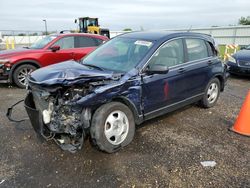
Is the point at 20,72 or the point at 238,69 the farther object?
the point at 238,69

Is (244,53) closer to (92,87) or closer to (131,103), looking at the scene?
(131,103)

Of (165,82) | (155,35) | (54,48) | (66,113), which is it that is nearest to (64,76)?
(66,113)

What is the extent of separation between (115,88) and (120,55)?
1046 mm

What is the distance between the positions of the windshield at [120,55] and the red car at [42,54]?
3.42 meters

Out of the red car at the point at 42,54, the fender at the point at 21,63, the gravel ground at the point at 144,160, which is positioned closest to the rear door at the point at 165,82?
the gravel ground at the point at 144,160

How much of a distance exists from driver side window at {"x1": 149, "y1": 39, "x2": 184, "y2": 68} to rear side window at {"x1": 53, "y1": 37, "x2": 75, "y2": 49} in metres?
4.89

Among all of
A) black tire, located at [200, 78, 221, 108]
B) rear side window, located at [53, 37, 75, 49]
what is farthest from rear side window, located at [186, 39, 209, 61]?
rear side window, located at [53, 37, 75, 49]

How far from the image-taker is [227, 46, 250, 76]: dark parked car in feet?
30.3

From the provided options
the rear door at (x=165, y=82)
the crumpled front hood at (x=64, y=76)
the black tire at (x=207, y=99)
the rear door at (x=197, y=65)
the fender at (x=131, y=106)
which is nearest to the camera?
the crumpled front hood at (x=64, y=76)

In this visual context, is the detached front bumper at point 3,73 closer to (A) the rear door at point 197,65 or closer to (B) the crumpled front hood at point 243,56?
(A) the rear door at point 197,65

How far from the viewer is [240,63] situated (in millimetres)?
9445

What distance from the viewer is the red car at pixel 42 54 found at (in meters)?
7.67

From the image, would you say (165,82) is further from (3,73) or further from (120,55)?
(3,73)

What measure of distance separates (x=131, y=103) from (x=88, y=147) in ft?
3.15
